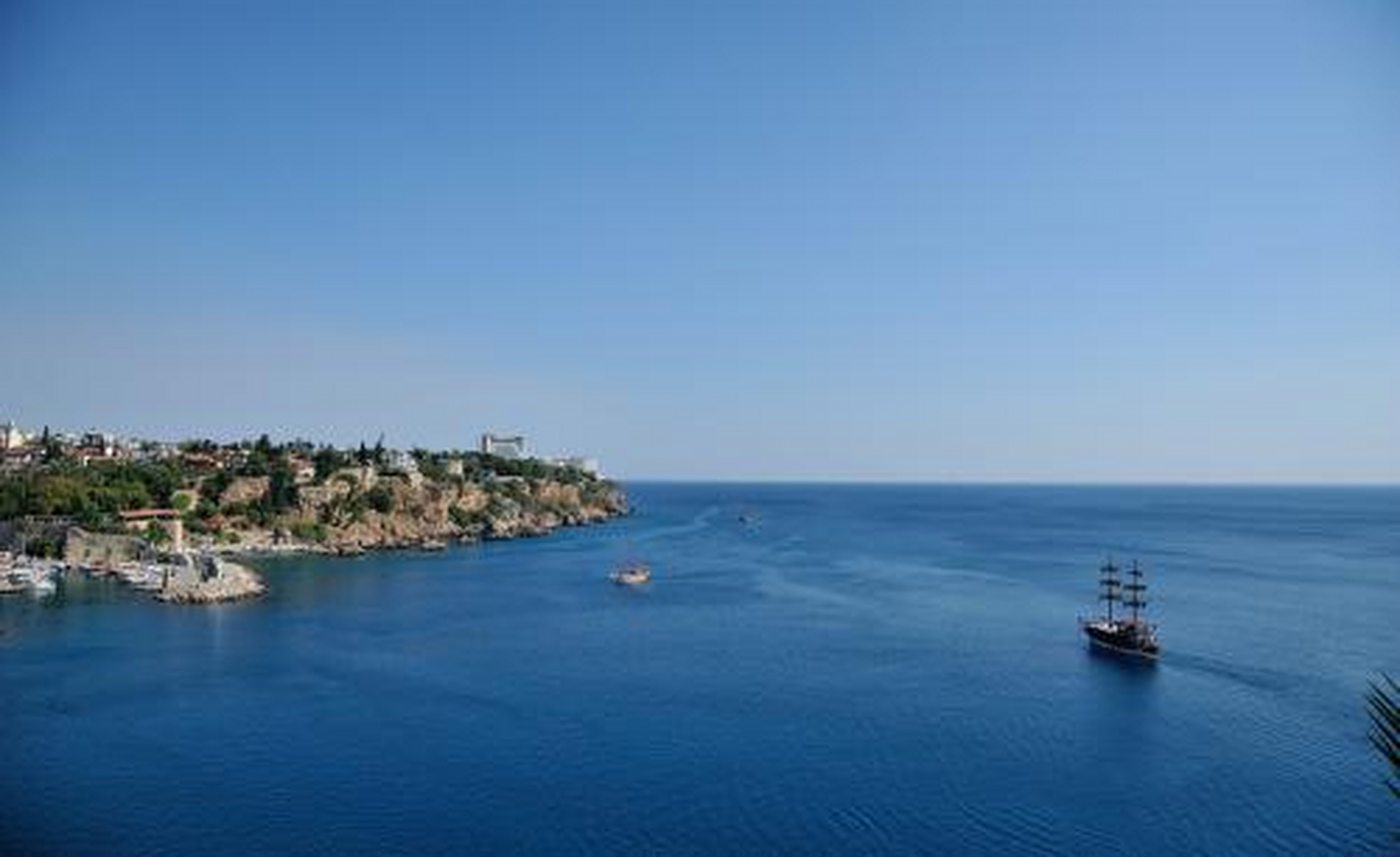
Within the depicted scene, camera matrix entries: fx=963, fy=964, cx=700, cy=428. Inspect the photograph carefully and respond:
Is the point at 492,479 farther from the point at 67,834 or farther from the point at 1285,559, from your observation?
the point at 67,834

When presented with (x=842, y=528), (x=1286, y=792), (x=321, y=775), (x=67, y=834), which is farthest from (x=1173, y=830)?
(x=842, y=528)

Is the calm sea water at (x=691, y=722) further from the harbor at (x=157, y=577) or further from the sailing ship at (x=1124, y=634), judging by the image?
the harbor at (x=157, y=577)

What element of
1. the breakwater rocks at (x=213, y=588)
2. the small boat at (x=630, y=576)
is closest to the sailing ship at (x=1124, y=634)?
the small boat at (x=630, y=576)

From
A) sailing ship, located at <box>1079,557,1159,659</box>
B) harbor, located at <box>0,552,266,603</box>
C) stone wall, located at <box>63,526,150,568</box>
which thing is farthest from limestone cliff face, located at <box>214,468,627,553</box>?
sailing ship, located at <box>1079,557,1159,659</box>

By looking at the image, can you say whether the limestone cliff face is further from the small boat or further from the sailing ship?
the sailing ship

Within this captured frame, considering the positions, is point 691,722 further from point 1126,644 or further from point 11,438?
point 11,438

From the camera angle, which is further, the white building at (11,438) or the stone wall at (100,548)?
the white building at (11,438)
